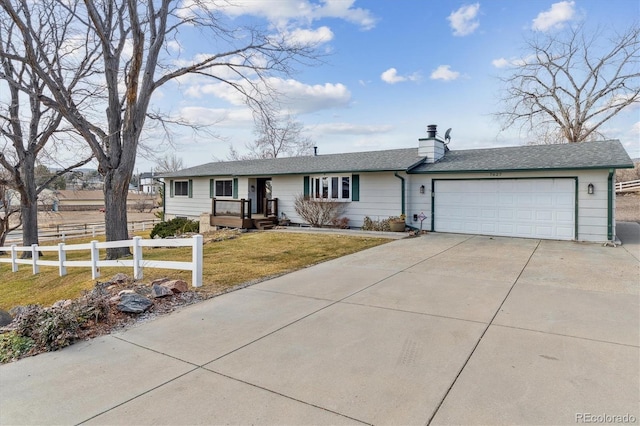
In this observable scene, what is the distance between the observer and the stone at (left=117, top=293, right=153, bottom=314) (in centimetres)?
486

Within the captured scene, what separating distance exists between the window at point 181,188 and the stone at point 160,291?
1623cm

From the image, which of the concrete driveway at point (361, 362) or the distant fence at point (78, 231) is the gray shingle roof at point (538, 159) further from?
→ the distant fence at point (78, 231)

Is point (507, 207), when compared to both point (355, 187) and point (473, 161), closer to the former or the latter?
point (473, 161)

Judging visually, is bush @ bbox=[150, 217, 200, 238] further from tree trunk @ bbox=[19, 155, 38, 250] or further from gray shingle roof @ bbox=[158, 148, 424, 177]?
tree trunk @ bbox=[19, 155, 38, 250]

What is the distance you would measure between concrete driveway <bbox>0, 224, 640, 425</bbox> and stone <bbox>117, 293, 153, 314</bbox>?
56 cm

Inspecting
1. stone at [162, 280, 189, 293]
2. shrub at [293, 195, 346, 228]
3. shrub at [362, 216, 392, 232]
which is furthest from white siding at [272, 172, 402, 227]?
stone at [162, 280, 189, 293]

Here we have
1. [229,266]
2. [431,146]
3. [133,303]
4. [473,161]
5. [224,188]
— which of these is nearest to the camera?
[133,303]

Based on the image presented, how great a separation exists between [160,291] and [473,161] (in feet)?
38.6

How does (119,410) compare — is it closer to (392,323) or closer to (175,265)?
(392,323)

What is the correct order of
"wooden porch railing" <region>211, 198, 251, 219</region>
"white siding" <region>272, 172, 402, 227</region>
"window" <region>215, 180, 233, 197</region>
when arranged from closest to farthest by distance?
1. "white siding" <region>272, 172, 402, 227</region>
2. "wooden porch railing" <region>211, 198, 251, 219</region>
3. "window" <region>215, 180, 233, 197</region>

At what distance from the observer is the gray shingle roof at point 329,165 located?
14473mm

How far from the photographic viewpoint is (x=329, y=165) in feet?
53.5

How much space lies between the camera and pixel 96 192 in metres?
65.9
